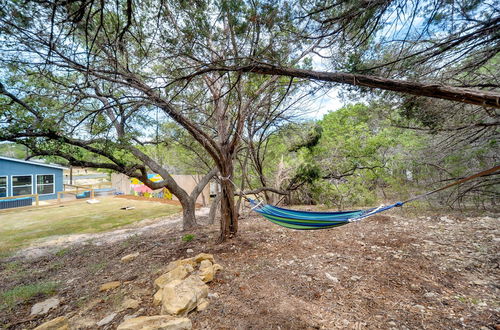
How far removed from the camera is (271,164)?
601 cm

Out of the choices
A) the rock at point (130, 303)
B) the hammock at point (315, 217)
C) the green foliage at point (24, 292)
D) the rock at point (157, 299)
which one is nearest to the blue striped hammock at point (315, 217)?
the hammock at point (315, 217)

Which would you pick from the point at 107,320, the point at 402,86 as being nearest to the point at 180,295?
the point at 107,320

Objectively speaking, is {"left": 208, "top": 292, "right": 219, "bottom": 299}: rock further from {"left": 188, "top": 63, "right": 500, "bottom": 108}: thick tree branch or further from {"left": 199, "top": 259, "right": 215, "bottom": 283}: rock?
{"left": 188, "top": 63, "right": 500, "bottom": 108}: thick tree branch

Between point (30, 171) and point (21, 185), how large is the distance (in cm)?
60

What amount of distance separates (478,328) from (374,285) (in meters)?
0.55

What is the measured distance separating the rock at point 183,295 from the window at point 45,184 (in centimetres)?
1104

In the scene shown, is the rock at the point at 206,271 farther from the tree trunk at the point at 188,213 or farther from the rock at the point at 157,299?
the tree trunk at the point at 188,213

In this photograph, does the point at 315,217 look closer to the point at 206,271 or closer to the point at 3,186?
the point at 206,271

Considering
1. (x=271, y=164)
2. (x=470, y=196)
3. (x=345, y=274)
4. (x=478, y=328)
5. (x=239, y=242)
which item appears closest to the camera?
(x=478, y=328)

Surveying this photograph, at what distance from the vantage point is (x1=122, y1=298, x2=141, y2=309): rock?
1482 millimetres

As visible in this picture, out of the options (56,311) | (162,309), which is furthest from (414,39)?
(56,311)

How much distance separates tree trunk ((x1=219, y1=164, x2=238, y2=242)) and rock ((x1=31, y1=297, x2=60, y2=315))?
159 cm

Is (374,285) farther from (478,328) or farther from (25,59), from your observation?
(25,59)

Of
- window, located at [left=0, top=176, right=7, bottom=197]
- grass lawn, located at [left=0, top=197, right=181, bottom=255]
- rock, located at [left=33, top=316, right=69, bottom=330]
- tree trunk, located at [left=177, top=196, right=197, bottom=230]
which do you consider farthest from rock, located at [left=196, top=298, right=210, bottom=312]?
window, located at [left=0, top=176, right=7, bottom=197]
